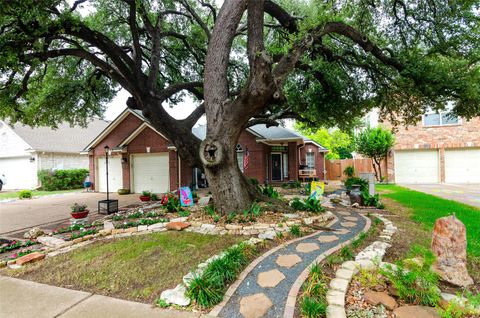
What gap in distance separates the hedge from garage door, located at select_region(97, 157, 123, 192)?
4.08 metres

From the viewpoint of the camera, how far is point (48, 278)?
364 centimetres

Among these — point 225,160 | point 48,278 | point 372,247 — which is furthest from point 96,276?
point 372,247

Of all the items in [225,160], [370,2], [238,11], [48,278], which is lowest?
[48,278]

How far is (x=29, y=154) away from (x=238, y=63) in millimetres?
17878

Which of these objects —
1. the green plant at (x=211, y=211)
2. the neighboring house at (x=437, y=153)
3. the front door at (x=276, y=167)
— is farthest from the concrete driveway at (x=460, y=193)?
the green plant at (x=211, y=211)

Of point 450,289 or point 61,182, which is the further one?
point 61,182

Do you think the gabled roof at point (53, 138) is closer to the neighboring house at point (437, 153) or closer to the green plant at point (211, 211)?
the green plant at point (211, 211)

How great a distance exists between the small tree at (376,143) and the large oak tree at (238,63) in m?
7.35

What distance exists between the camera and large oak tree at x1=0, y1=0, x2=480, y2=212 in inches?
213

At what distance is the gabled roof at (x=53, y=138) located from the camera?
1861 centimetres

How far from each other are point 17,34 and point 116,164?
428 inches

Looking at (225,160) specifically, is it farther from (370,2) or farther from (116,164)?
(116,164)

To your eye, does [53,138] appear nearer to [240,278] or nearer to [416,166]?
[240,278]

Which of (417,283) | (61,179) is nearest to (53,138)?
(61,179)
